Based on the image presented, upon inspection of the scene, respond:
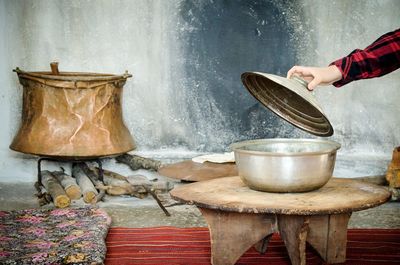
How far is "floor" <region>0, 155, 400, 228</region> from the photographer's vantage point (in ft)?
14.1

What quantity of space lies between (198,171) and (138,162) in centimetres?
142

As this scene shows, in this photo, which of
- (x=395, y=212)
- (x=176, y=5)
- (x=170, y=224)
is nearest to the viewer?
(x=170, y=224)

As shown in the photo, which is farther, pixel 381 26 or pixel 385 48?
pixel 381 26

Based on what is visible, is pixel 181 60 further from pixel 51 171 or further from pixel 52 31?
pixel 51 171

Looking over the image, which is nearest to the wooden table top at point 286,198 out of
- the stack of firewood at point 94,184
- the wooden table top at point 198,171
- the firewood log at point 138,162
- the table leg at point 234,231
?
the table leg at point 234,231

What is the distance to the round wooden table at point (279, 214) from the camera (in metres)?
2.60

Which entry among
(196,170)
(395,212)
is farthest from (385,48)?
(395,212)

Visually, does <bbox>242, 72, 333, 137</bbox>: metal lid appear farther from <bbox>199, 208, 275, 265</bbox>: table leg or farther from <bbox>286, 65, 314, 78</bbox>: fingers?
<bbox>199, 208, 275, 265</bbox>: table leg

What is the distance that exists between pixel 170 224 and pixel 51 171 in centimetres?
185

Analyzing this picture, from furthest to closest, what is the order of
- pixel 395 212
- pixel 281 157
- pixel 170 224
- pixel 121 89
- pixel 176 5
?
pixel 176 5 < pixel 121 89 < pixel 395 212 < pixel 170 224 < pixel 281 157

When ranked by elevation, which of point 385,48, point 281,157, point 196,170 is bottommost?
point 196,170

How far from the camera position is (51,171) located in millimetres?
5602

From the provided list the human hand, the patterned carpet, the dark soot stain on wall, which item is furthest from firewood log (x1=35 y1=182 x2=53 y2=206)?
the human hand

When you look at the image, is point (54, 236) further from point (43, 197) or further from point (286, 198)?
point (286, 198)
